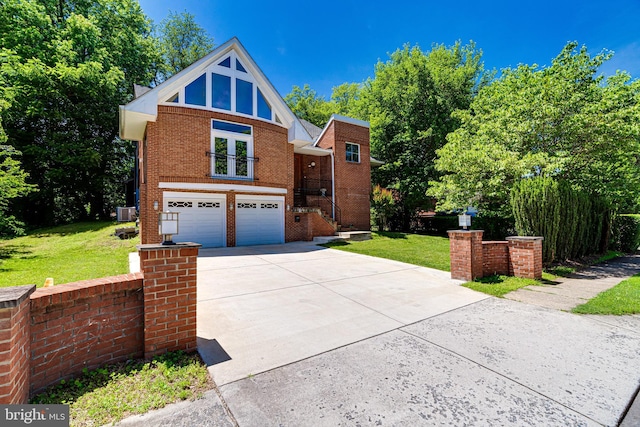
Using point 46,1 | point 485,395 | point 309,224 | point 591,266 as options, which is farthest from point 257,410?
point 46,1

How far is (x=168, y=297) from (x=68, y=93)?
22954 millimetres

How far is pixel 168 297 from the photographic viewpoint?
2910mm

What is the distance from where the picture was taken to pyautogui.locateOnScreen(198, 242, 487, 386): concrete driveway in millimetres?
3129

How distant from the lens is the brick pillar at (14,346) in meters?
1.85

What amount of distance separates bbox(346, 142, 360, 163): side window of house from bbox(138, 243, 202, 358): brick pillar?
15724mm

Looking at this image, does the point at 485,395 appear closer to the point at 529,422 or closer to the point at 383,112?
the point at 529,422

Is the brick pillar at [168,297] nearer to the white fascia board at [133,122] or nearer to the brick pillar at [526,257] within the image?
the brick pillar at [526,257]

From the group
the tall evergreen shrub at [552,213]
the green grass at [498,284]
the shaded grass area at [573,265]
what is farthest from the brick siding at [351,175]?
the green grass at [498,284]

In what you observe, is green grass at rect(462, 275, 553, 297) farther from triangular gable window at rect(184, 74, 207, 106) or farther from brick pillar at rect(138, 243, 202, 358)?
triangular gable window at rect(184, 74, 207, 106)

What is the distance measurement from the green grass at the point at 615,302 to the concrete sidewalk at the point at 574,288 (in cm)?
13

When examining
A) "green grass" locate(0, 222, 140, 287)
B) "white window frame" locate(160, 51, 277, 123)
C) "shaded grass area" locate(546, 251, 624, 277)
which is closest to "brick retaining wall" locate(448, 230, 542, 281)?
"shaded grass area" locate(546, 251, 624, 277)

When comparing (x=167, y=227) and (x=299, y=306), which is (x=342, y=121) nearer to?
(x=299, y=306)

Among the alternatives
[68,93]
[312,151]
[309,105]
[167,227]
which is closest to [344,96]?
[309,105]

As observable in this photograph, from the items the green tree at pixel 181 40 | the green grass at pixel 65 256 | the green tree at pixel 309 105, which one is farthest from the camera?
the green tree at pixel 309 105
